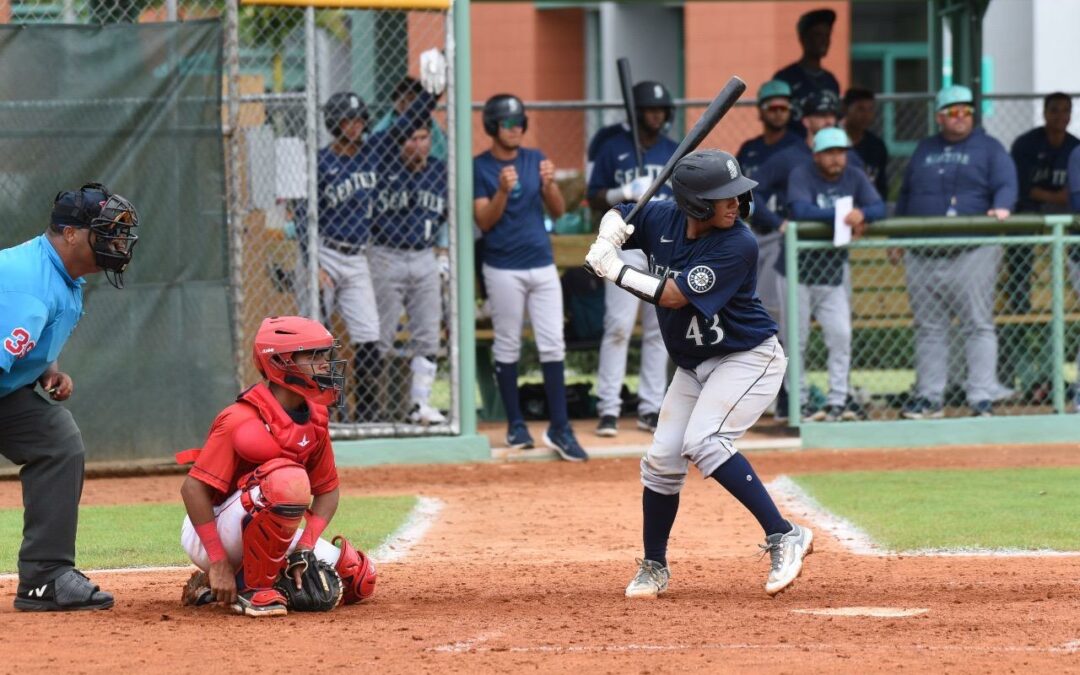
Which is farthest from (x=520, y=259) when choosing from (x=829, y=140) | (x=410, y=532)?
(x=410, y=532)

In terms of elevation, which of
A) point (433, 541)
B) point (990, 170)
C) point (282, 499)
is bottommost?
point (433, 541)

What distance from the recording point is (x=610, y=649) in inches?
188

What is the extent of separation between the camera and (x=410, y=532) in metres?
7.41

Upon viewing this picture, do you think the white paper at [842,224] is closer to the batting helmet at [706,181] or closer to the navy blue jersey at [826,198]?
the navy blue jersey at [826,198]

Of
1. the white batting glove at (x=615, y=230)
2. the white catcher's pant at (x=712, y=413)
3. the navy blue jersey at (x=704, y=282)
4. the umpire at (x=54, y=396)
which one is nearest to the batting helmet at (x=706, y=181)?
the navy blue jersey at (x=704, y=282)

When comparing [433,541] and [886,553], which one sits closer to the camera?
[886,553]

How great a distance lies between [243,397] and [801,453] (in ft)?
17.7

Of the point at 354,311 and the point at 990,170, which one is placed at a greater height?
the point at 990,170

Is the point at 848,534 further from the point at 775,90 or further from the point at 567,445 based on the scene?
the point at 775,90

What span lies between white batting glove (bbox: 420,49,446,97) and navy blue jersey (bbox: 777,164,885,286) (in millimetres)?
2371

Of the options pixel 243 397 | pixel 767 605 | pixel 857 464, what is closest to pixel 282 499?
pixel 243 397

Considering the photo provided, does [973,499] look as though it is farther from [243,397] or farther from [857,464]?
[243,397]

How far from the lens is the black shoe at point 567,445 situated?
9.72 metres

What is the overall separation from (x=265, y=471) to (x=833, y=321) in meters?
5.83
